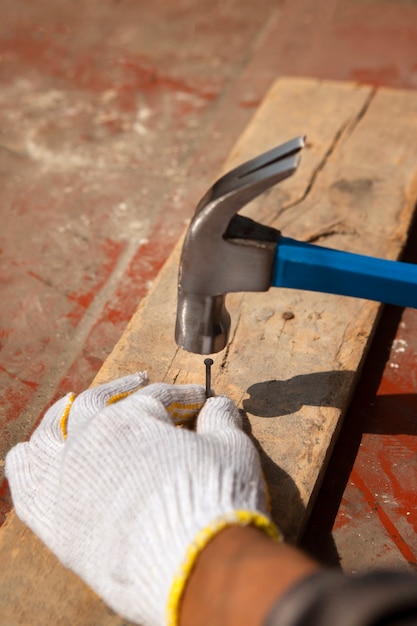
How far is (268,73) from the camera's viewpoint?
3410 mm

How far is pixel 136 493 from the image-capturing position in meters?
1.42

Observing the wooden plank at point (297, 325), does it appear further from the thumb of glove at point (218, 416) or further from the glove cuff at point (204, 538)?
the glove cuff at point (204, 538)

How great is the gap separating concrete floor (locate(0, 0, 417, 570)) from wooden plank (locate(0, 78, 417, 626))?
0.15 meters

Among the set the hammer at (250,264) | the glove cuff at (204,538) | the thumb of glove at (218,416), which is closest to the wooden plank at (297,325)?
the thumb of glove at (218,416)

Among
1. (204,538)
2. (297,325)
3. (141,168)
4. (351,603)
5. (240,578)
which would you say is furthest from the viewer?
(141,168)

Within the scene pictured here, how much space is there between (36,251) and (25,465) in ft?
3.53

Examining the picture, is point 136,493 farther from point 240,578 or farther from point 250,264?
point 250,264

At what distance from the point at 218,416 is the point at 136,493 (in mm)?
323

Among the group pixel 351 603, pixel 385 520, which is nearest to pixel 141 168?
pixel 385 520

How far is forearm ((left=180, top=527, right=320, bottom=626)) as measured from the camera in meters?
1.15

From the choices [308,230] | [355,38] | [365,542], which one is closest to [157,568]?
[365,542]

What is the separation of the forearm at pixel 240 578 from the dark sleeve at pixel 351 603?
2.2 inches

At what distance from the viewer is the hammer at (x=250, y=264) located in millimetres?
1517

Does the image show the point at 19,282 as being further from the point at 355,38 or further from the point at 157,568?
the point at 355,38
